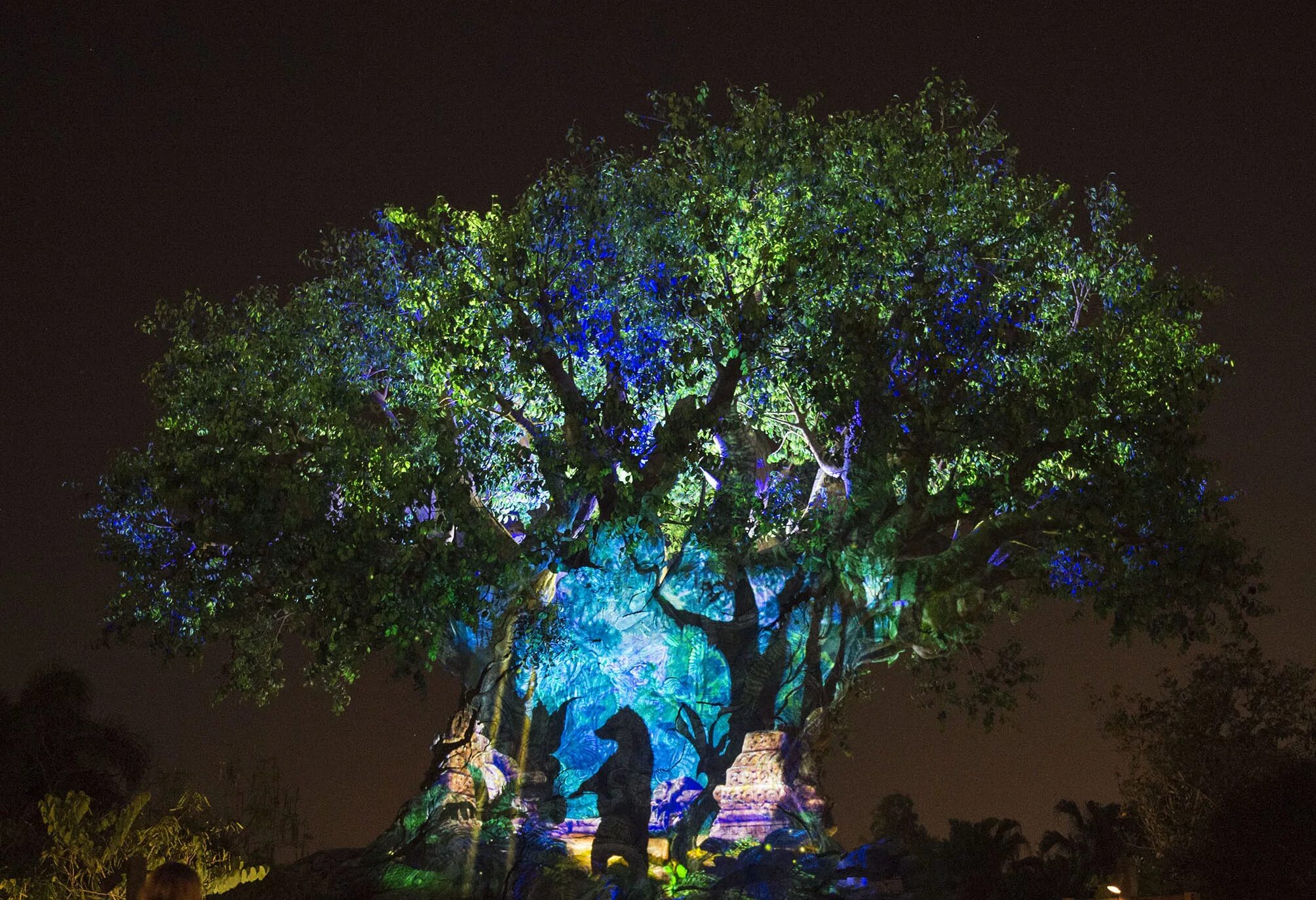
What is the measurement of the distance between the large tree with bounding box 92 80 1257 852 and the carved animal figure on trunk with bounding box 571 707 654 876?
0.68 m

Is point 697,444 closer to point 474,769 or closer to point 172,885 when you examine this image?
point 474,769

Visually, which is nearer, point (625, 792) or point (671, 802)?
point (625, 792)

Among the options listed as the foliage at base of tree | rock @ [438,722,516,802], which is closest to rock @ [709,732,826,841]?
rock @ [438,722,516,802]

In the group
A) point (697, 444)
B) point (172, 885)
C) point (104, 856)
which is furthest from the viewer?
point (697, 444)

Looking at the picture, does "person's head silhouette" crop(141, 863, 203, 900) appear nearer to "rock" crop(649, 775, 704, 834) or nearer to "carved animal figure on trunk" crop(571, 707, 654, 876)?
"carved animal figure on trunk" crop(571, 707, 654, 876)

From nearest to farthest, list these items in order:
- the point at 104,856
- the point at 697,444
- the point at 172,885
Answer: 1. the point at 172,885
2. the point at 104,856
3. the point at 697,444

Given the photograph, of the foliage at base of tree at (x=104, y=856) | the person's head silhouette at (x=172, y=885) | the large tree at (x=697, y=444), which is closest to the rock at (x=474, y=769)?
the large tree at (x=697, y=444)

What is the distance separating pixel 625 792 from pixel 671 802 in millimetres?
930

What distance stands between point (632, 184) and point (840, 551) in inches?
238

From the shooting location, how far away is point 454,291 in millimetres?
20094

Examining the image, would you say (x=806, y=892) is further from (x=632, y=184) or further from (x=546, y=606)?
(x=632, y=184)

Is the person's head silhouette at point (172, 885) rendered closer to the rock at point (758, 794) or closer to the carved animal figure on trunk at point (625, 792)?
the carved animal figure on trunk at point (625, 792)

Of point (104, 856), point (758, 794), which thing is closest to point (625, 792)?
point (758, 794)

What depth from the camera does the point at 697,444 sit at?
1927 cm
